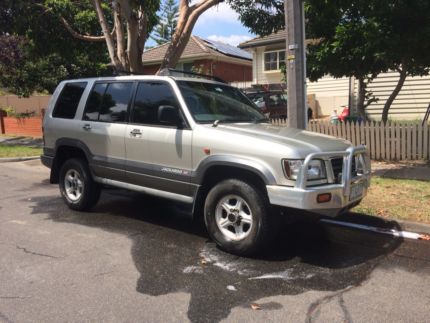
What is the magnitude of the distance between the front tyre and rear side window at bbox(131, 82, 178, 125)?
1.29m

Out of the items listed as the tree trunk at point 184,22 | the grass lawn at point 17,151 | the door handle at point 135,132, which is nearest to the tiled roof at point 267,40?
the grass lawn at point 17,151

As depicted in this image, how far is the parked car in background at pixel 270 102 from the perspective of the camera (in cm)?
1877

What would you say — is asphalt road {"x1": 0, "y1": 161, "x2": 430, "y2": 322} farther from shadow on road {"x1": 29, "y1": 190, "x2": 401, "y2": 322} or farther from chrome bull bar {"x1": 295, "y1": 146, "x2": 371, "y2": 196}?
chrome bull bar {"x1": 295, "y1": 146, "x2": 371, "y2": 196}

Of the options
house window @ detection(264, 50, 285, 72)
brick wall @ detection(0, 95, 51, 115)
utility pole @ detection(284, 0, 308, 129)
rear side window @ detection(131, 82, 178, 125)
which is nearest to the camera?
rear side window @ detection(131, 82, 178, 125)

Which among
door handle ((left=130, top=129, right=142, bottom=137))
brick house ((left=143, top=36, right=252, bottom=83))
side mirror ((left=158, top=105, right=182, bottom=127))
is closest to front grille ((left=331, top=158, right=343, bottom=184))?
side mirror ((left=158, top=105, right=182, bottom=127))

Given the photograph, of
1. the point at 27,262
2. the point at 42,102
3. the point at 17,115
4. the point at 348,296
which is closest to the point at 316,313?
the point at 348,296

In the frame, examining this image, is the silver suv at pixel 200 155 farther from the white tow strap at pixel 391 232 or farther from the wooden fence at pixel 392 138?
the wooden fence at pixel 392 138

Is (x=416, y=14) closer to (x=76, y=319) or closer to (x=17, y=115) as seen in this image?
(x=76, y=319)

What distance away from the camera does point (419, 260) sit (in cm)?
482

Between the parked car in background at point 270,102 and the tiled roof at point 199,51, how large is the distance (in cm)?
1099

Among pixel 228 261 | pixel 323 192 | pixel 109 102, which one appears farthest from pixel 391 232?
pixel 109 102

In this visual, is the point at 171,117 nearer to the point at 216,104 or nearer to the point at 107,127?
the point at 216,104

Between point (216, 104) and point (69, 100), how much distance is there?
2503 mm

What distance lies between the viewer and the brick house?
30.0m
